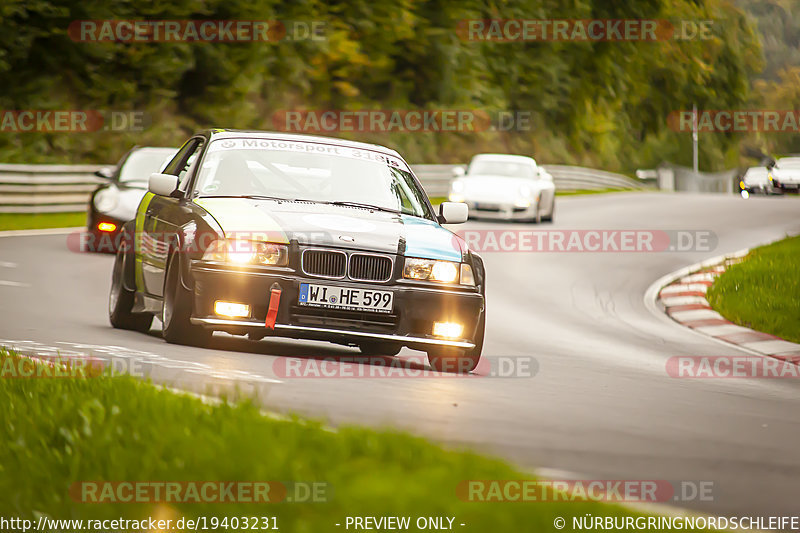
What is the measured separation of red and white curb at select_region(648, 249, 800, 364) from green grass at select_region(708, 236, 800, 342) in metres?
0.16

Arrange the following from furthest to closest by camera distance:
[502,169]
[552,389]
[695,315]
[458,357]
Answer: [502,169] < [695,315] < [458,357] < [552,389]

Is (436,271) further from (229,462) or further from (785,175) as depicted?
(785,175)

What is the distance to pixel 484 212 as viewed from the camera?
28016 millimetres

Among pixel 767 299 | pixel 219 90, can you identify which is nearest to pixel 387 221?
pixel 767 299

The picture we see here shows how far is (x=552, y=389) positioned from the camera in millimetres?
8750

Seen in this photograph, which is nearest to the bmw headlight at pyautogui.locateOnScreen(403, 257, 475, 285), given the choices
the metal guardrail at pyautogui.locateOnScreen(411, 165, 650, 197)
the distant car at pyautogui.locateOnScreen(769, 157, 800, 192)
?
the metal guardrail at pyautogui.locateOnScreen(411, 165, 650, 197)

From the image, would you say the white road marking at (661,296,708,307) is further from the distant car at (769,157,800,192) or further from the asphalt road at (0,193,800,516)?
the distant car at (769,157,800,192)

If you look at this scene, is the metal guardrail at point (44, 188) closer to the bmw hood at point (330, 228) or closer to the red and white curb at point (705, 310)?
the red and white curb at point (705, 310)

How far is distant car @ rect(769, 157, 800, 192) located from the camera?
4678 centimetres

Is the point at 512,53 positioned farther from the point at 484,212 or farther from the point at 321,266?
the point at 321,266

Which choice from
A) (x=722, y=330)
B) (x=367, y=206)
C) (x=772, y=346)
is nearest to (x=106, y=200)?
(x=722, y=330)

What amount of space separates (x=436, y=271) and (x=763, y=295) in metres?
8.28

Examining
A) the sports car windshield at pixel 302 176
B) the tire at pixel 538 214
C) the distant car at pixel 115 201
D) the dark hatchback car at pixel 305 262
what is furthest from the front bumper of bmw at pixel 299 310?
the tire at pixel 538 214

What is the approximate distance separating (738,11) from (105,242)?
59.4 m
